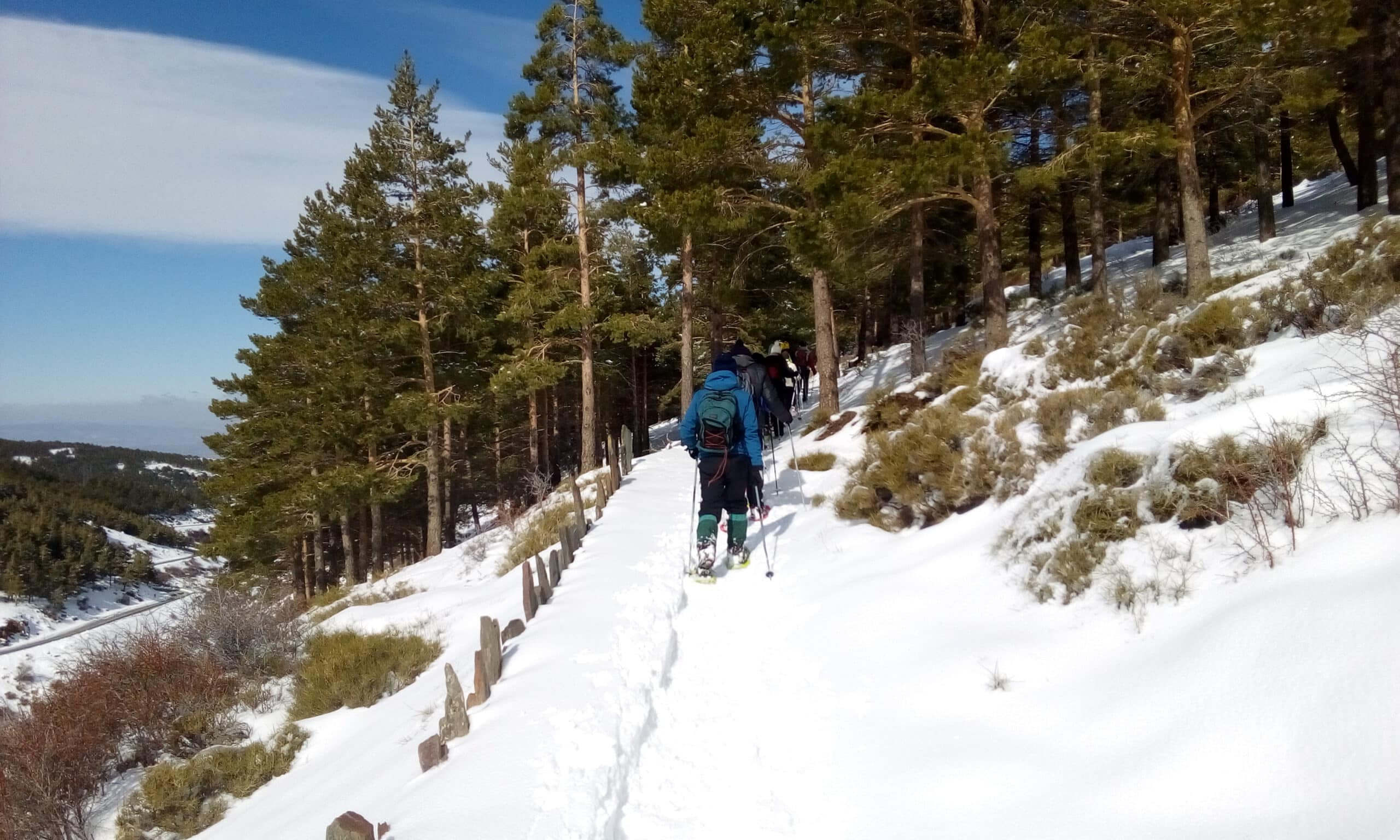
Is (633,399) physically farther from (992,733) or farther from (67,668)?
(992,733)

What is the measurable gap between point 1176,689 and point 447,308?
18.5 meters

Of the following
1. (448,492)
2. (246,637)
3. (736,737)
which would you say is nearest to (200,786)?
(246,637)

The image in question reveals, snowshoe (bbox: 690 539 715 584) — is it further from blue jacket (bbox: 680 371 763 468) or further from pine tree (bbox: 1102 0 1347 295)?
pine tree (bbox: 1102 0 1347 295)

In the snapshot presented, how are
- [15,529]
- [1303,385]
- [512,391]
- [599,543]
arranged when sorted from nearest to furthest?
[1303,385]
[599,543]
[512,391]
[15,529]

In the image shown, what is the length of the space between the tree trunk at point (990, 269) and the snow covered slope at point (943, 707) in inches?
241

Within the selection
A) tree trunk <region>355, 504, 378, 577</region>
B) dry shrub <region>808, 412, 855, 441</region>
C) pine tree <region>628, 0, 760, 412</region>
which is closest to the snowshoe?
dry shrub <region>808, 412, 855, 441</region>

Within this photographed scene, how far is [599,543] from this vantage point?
29.7 feet

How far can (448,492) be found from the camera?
2653cm

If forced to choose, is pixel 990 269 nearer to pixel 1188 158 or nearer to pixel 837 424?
pixel 1188 158

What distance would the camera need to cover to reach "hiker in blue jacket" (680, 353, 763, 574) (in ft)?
23.9

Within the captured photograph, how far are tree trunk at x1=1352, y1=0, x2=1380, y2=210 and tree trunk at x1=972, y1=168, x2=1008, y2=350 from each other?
27.9 ft

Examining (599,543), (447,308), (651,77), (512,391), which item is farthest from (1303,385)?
(447,308)

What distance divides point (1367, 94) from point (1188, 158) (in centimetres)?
713

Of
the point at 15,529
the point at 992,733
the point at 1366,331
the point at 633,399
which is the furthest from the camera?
the point at 15,529
